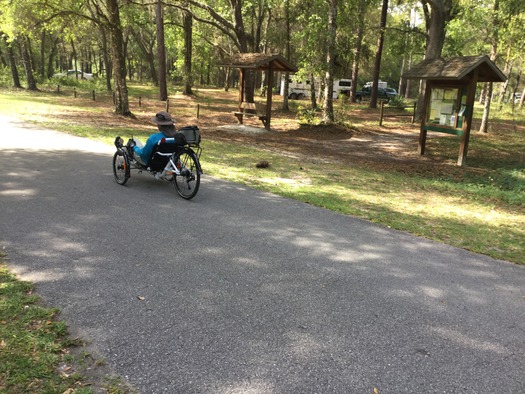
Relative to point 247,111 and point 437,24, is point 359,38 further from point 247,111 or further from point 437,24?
point 247,111

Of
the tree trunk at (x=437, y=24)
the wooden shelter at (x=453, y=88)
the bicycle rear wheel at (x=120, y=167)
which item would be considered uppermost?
the tree trunk at (x=437, y=24)

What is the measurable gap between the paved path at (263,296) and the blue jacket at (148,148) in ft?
3.13

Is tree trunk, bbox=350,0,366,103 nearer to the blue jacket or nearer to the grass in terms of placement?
the blue jacket

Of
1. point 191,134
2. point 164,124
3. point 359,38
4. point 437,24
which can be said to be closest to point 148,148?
point 164,124

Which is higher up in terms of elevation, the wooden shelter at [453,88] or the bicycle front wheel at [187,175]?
the wooden shelter at [453,88]

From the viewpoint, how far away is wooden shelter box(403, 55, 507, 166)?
12250mm

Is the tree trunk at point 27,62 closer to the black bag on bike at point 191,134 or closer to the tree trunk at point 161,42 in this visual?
the tree trunk at point 161,42

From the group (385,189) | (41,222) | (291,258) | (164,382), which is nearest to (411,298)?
(291,258)

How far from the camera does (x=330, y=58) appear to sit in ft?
63.6

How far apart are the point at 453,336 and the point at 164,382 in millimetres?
2345

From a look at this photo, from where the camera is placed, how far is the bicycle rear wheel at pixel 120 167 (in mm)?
7391

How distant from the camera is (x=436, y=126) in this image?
13.5 metres

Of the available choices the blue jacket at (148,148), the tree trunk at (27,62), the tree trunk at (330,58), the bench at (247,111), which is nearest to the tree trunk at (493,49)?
the tree trunk at (330,58)

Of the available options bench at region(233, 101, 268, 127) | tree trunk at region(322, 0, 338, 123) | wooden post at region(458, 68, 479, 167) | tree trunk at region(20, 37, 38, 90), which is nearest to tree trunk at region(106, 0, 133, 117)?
bench at region(233, 101, 268, 127)
